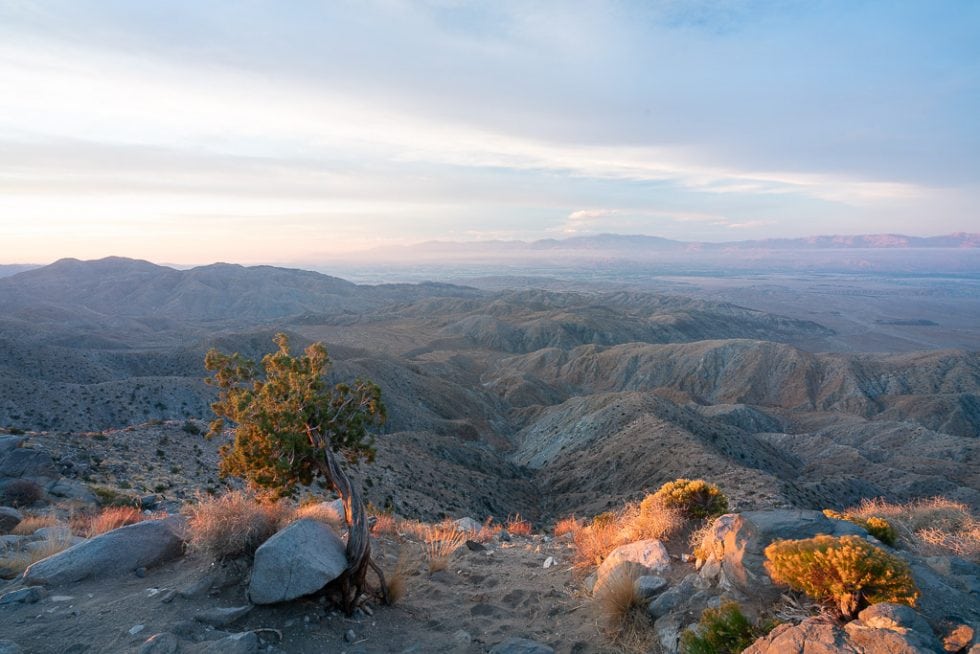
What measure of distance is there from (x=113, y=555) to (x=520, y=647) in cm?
593

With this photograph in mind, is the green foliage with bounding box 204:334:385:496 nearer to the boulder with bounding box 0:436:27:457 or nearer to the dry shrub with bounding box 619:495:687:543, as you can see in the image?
the dry shrub with bounding box 619:495:687:543

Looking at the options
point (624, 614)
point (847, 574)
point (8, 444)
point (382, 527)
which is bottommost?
point (382, 527)

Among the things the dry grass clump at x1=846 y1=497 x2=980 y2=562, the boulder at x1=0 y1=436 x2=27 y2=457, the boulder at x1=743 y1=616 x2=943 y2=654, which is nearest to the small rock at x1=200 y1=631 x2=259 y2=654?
the boulder at x1=743 y1=616 x2=943 y2=654

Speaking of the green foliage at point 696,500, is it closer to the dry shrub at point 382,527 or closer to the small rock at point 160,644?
the dry shrub at point 382,527

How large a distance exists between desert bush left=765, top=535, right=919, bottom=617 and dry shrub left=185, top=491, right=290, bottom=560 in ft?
22.0

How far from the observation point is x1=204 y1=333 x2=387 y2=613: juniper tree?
7871 millimetres

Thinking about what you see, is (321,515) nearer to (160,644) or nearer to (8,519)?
(160,644)

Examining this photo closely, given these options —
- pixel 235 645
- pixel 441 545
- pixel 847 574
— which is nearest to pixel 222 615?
pixel 235 645

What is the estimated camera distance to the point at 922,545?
8.32m

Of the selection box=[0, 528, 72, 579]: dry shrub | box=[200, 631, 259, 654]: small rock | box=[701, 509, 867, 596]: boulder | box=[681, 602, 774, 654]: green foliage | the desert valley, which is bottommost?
the desert valley

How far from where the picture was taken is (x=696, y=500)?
10.1m

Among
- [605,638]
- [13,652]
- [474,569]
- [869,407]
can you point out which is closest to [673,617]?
[605,638]

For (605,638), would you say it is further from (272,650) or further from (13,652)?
(13,652)

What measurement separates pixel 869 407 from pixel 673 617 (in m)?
71.6
